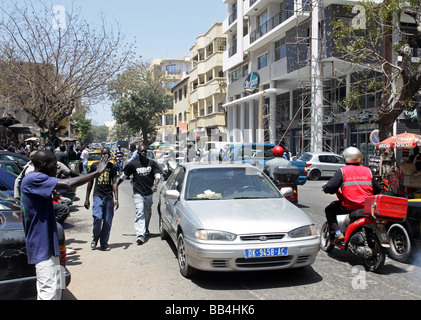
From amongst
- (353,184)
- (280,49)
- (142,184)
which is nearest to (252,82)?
(280,49)

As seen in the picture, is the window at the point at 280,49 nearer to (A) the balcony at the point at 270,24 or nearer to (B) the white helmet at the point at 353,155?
(A) the balcony at the point at 270,24

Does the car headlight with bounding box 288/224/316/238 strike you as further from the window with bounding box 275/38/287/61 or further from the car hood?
the window with bounding box 275/38/287/61

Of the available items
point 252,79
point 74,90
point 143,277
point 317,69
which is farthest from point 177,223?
point 252,79

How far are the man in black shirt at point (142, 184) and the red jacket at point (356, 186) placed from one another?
3.57 meters

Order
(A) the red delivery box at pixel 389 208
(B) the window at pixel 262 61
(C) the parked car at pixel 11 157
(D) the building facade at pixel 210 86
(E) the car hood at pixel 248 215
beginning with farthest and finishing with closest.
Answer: (D) the building facade at pixel 210 86, (B) the window at pixel 262 61, (C) the parked car at pixel 11 157, (A) the red delivery box at pixel 389 208, (E) the car hood at pixel 248 215

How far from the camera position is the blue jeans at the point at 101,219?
22.5 feet

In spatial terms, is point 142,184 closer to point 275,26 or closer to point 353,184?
point 353,184

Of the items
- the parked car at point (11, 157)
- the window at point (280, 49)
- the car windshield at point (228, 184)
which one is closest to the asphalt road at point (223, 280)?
the car windshield at point (228, 184)

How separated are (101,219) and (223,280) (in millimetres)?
2856

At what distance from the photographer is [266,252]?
4602mm

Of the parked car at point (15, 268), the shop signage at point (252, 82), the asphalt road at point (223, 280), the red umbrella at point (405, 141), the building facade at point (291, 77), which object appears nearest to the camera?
the parked car at point (15, 268)

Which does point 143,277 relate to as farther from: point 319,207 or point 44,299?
point 319,207

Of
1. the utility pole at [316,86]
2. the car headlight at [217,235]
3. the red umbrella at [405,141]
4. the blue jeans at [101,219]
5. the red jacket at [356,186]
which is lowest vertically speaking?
the blue jeans at [101,219]
